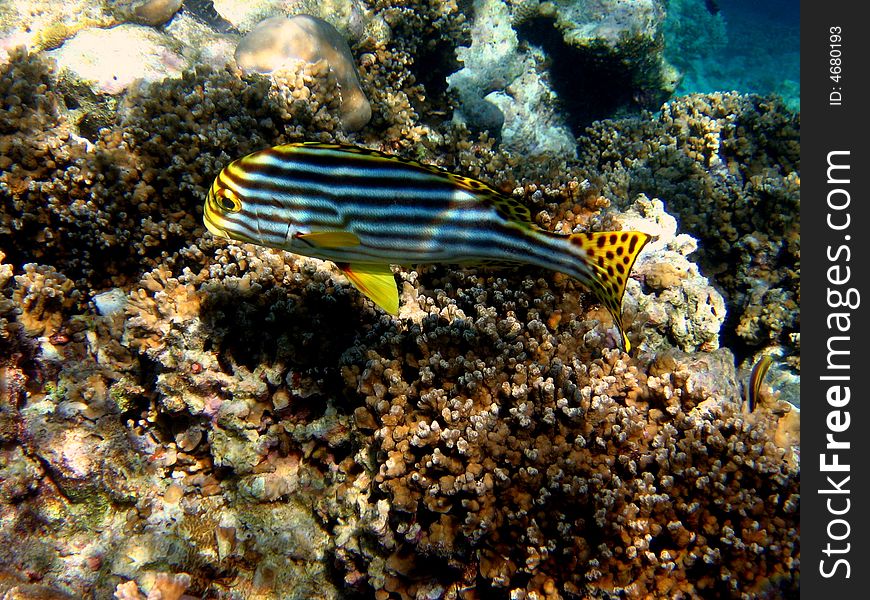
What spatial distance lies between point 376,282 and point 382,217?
0.35 metres

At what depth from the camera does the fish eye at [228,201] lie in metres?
2.24

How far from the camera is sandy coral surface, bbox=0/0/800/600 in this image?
2.83 metres

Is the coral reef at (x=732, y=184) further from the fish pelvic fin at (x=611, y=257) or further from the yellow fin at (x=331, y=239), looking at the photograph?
the yellow fin at (x=331, y=239)

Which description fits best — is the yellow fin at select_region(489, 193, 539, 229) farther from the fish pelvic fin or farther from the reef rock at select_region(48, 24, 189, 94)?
the reef rock at select_region(48, 24, 189, 94)

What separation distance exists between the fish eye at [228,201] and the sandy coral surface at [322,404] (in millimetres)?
1470

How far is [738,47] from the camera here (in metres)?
32.9

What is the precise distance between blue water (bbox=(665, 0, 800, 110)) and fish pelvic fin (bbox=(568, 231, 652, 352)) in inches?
865

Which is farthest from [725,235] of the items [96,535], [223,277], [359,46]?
[96,535]

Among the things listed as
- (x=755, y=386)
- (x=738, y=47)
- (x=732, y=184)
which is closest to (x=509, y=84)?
(x=732, y=184)

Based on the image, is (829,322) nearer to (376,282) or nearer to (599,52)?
(376,282)

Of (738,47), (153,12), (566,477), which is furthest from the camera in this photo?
(738,47)

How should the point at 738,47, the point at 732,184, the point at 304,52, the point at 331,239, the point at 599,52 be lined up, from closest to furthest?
the point at 331,239 < the point at 304,52 < the point at 732,184 < the point at 599,52 < the point at 738,47

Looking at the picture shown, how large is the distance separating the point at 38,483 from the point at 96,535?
0.57m

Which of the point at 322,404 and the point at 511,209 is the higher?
the point at 511,209
